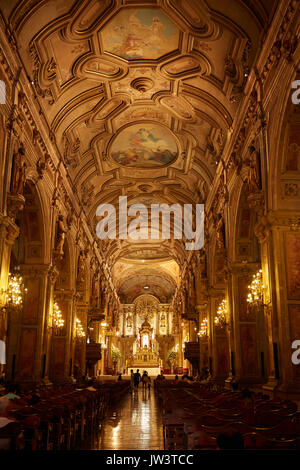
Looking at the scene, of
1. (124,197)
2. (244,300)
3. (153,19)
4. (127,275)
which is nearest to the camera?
(153,19)

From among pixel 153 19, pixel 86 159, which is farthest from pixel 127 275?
pixel 153 19

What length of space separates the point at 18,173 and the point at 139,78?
22.4ft

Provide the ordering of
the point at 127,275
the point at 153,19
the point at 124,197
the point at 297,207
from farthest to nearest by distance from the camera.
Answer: the point at 127,275, the point at 124,197, the point at 153,19, the point at 297,207

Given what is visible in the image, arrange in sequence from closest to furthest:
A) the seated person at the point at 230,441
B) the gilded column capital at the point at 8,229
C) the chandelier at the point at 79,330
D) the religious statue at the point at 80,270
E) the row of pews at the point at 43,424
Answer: the seated person at the point at 230,441
the row of pews at the point at 43,424
the gilded column capital at the point at 8,229
the religious statue at the point at 80,270
the chandelier at the point at 79,330

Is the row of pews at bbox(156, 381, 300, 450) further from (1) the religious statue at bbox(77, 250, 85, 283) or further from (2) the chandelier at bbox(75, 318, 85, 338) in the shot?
(2) the chandelier at bbox(75, 318, 85, 338)

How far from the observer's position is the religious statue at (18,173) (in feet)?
38.3

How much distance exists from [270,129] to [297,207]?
7.03 ft

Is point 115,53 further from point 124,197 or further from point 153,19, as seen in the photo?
point 124,197

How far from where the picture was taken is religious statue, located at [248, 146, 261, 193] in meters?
11.8

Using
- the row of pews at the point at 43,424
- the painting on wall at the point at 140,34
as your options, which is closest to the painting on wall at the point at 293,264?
the row of pews at the point at 43,424

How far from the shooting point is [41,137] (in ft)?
49.0

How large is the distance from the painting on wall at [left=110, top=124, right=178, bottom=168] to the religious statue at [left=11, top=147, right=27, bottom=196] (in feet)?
28.7

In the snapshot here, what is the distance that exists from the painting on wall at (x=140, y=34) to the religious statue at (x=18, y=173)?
16.2 feet

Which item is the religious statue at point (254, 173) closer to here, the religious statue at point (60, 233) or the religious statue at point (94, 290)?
the religious statue at point (60, 233)
